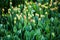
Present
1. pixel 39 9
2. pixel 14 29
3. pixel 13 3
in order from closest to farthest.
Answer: pixel 14 29 < pixel 39 9 < pixel 13 3

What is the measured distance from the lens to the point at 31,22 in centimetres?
357

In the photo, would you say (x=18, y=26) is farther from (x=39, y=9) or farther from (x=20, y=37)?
(x=39, y=9)

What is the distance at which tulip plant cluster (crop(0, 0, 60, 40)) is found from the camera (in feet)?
10.8

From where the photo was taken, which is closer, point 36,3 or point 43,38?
point 43,38

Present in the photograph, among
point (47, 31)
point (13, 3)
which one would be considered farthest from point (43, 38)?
point (13, 3)

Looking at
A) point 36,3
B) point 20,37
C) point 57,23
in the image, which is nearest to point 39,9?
point 36,3

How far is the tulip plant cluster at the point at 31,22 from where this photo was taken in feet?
10.8

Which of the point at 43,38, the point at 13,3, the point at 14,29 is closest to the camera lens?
the point at 43,38

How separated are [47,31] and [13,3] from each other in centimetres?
123

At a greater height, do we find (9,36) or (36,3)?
(36,3)

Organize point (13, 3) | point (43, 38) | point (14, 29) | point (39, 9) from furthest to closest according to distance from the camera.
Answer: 1. point (13, 3)
2. point (39, 9)
3. point (14, 29)
4. point (43, 38)

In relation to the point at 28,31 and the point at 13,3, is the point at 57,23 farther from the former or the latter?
the point at 13,3

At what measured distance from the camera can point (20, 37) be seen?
3.36 metres

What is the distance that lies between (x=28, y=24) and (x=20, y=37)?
271mm
